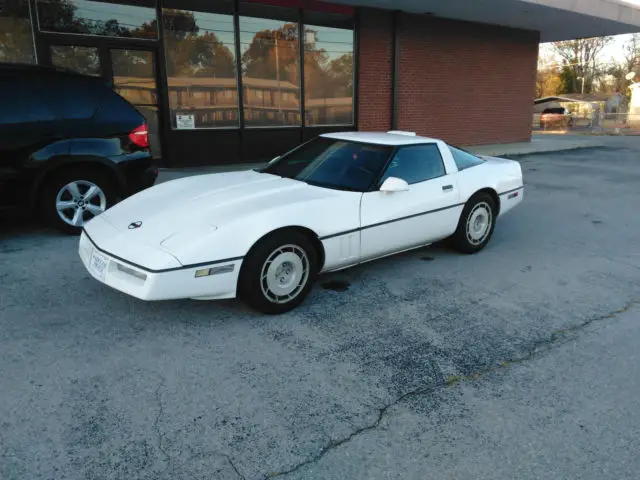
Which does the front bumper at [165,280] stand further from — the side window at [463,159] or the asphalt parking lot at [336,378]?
the side window at [463,159]

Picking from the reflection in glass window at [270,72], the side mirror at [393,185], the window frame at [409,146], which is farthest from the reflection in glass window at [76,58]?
the side mirror at [393,185]

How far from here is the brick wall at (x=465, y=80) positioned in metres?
13.7

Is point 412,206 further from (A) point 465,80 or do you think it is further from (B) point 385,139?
(A) point 465,80

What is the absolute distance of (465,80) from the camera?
15.0 meters

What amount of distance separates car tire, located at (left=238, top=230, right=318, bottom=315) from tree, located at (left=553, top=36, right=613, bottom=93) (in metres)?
71.5

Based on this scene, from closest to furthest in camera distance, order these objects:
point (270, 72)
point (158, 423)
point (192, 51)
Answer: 1. point (158, 423)
2. point (192, 51)
3. point (270, 72)

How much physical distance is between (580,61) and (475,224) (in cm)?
7494

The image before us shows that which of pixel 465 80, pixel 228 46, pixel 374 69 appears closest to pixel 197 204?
pixel 228 46

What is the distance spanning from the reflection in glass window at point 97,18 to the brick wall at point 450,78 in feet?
17.3

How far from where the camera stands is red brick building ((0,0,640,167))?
9.20m

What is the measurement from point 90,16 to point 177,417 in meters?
8.81

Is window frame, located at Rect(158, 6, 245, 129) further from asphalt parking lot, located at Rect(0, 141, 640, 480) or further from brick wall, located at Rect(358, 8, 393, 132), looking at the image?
asphalt parking lot, located at Rect(0, 141, 640, 480)

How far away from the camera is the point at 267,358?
3199 mm

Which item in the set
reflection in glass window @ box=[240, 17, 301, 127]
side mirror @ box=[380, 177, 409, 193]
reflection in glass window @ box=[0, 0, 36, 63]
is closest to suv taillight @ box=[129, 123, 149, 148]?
side mirror @ box=[380, 177, 409, 193]
